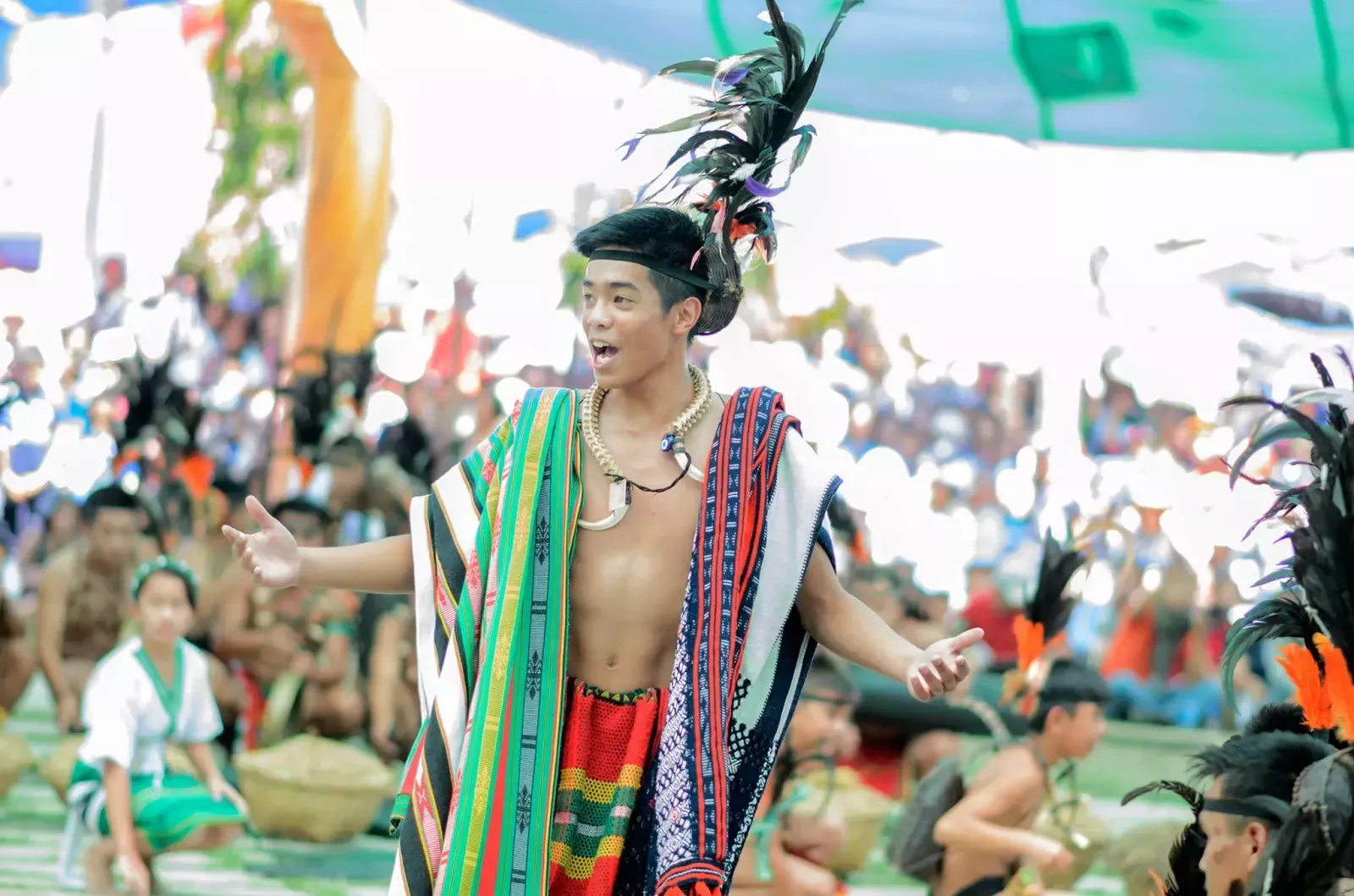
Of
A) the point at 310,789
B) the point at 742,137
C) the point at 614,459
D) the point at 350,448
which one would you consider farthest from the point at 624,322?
the point at 350,448

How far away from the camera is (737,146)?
2.71 metres

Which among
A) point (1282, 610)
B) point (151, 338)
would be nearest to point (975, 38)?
point (151, 338)

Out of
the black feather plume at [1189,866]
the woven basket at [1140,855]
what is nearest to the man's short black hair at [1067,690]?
the woven basket at [1140,855]

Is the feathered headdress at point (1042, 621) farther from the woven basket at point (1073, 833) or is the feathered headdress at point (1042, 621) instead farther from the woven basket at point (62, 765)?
the woven basket at point (62, 765)

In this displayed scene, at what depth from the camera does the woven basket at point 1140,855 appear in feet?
16.4

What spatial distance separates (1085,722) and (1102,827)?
2.32 ft

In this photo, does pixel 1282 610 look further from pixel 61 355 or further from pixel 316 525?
pixel 61 355

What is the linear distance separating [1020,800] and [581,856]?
224cm

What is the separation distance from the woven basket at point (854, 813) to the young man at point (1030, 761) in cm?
69

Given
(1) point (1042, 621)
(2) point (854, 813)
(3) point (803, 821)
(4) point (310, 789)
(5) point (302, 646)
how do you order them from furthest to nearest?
(5) point (302, 646) < (4) point (310, 789) < (2) point (854, 813) < (1) point (1042, 621) < (3) point (803, 821)

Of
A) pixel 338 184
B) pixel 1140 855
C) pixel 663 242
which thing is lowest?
pixel 1140 855

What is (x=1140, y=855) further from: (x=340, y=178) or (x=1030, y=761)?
(x=340, y=178)

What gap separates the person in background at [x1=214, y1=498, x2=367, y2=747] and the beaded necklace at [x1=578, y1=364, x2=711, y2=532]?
3568 millimetres

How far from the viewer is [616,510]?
2682 millimetres
